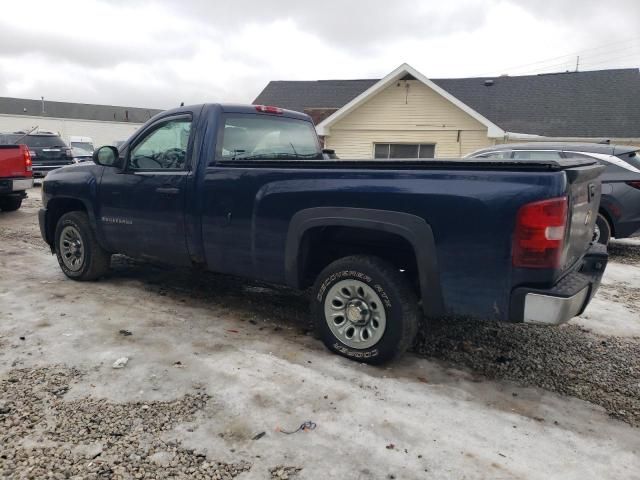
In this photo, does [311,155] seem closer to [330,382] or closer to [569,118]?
[330,382]

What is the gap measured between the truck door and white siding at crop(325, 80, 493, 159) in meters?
13.8

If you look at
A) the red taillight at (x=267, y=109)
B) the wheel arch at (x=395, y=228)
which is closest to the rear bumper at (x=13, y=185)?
the red taillight at (x=267, y=109)

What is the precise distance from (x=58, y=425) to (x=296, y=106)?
66.9 ft

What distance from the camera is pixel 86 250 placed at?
216 inches

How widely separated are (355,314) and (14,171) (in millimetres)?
9417

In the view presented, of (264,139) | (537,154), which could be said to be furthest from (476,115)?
(264,139)

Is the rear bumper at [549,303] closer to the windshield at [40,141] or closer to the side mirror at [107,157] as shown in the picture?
the side mirror at [107,157]

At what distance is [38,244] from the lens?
26.1 feet

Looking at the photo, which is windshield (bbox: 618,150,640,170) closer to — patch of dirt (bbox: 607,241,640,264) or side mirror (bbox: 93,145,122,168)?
patch of dirt (bbox: 607,241,640,264)

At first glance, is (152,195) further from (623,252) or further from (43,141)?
(43,141)

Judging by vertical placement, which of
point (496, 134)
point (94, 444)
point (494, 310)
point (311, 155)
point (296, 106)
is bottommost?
point (94, 444)

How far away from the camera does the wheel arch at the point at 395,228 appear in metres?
3.23

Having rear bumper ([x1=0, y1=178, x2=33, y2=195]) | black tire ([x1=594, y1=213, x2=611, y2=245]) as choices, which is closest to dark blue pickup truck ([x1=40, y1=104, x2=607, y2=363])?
black tire ([x1=594, y1=213, x2=611, y2=245])

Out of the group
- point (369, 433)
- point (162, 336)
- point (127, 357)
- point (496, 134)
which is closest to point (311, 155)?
point (162, 336)
